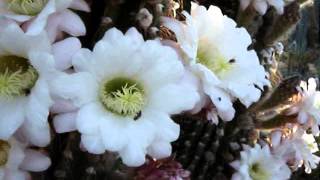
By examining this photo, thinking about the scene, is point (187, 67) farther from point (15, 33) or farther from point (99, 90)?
point (15, 33)

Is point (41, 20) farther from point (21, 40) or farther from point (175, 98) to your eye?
point (175, 98)

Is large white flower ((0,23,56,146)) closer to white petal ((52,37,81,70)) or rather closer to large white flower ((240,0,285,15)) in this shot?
white petal ((52,37,81,70))

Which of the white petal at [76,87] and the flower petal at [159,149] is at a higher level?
the white petal at [76,87]

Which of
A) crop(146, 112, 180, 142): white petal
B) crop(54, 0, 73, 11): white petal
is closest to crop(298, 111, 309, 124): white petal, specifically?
crop(146, 112, 180, 142): white petal

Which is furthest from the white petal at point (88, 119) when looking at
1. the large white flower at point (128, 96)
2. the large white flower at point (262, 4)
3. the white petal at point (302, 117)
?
the white petal at point (302, 117)

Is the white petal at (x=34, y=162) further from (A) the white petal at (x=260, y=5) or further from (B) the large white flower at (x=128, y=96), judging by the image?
(A) the white petal at (x=260, y=5)

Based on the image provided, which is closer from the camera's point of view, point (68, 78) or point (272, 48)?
point (68, 78)

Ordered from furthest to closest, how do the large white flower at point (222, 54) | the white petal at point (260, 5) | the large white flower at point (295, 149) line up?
the large white flower at point (295, 149), the white petal at point (260, 5), the large white flower at point (222, 54)

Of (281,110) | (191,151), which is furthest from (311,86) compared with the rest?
(191,151)

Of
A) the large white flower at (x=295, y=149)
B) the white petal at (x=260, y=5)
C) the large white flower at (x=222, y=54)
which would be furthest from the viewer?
the large white flower at (x=295, y=149)
